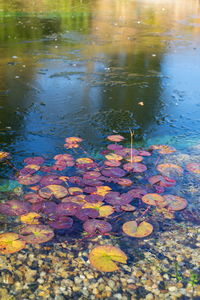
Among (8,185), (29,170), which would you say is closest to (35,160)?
(29,170)

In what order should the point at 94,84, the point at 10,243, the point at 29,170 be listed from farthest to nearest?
the point at 94,84 < the point at 29,170 < the point at 10,243

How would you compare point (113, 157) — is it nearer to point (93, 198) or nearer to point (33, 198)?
point (93, 198)

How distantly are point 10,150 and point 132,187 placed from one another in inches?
49.5

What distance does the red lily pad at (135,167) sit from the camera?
2.93m

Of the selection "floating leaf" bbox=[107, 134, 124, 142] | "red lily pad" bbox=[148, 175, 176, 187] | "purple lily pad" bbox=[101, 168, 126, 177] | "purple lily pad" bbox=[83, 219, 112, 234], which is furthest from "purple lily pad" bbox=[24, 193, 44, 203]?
"floating leaf" bbox=[107, 134, 124, 142]

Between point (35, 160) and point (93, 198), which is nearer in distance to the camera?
point (93, 198)

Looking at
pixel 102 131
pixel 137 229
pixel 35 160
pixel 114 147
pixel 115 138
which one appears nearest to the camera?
pixel 137 229

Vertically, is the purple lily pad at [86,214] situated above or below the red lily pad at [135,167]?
below

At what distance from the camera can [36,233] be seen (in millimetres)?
2154

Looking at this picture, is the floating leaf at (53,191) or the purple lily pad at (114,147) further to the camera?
the purple lily pad at (114,147)

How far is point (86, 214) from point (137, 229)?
37cm

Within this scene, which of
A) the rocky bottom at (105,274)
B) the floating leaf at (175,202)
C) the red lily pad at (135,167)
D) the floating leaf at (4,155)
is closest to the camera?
the rocky bottom at (105,274)

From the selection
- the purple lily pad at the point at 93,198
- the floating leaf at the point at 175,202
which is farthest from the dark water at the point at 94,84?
the floating leaf at the point at 175,202

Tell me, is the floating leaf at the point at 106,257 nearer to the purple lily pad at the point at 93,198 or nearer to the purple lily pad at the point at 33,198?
the purple lily pad at the point at 93,198
